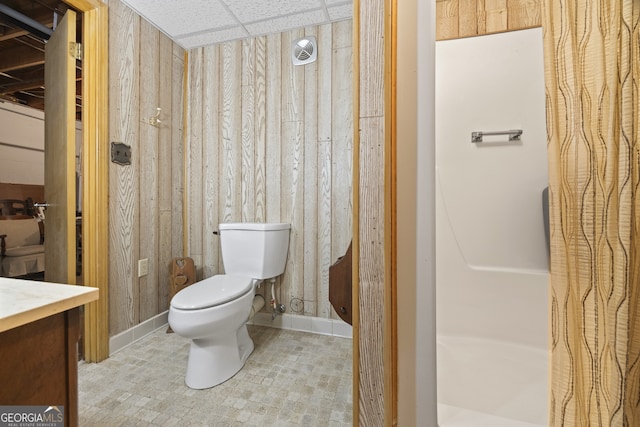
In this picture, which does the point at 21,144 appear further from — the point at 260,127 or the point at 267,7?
the point at 267,7

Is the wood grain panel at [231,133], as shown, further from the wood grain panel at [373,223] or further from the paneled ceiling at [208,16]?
the wood grain panel at [373,223]

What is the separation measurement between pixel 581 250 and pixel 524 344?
0.79 m

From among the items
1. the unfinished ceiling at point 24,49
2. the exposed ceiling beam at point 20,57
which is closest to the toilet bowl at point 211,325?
the unfinished ceiling at point 24,49

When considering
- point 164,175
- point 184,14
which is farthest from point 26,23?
point 164,175

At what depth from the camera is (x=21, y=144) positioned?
9.70 feet

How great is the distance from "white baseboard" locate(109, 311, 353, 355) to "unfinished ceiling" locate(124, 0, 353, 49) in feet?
6.57

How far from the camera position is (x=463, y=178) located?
1.22 m

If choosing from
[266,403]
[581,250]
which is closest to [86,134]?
[266,403]

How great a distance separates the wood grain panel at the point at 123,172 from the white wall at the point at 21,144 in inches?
70.1

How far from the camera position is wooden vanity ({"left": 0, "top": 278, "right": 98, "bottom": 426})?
422mm

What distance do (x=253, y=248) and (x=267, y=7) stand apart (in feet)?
4.93

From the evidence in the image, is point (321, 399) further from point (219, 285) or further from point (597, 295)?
point (597, 295)

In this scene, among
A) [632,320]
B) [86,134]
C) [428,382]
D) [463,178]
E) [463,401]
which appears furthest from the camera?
[86,134]

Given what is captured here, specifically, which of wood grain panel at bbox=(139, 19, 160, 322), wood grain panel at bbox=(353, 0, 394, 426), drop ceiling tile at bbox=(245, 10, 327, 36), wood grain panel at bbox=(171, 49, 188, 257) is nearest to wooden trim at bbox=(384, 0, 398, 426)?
wood grain panel at bbox=(353, 0, 394, 426)
